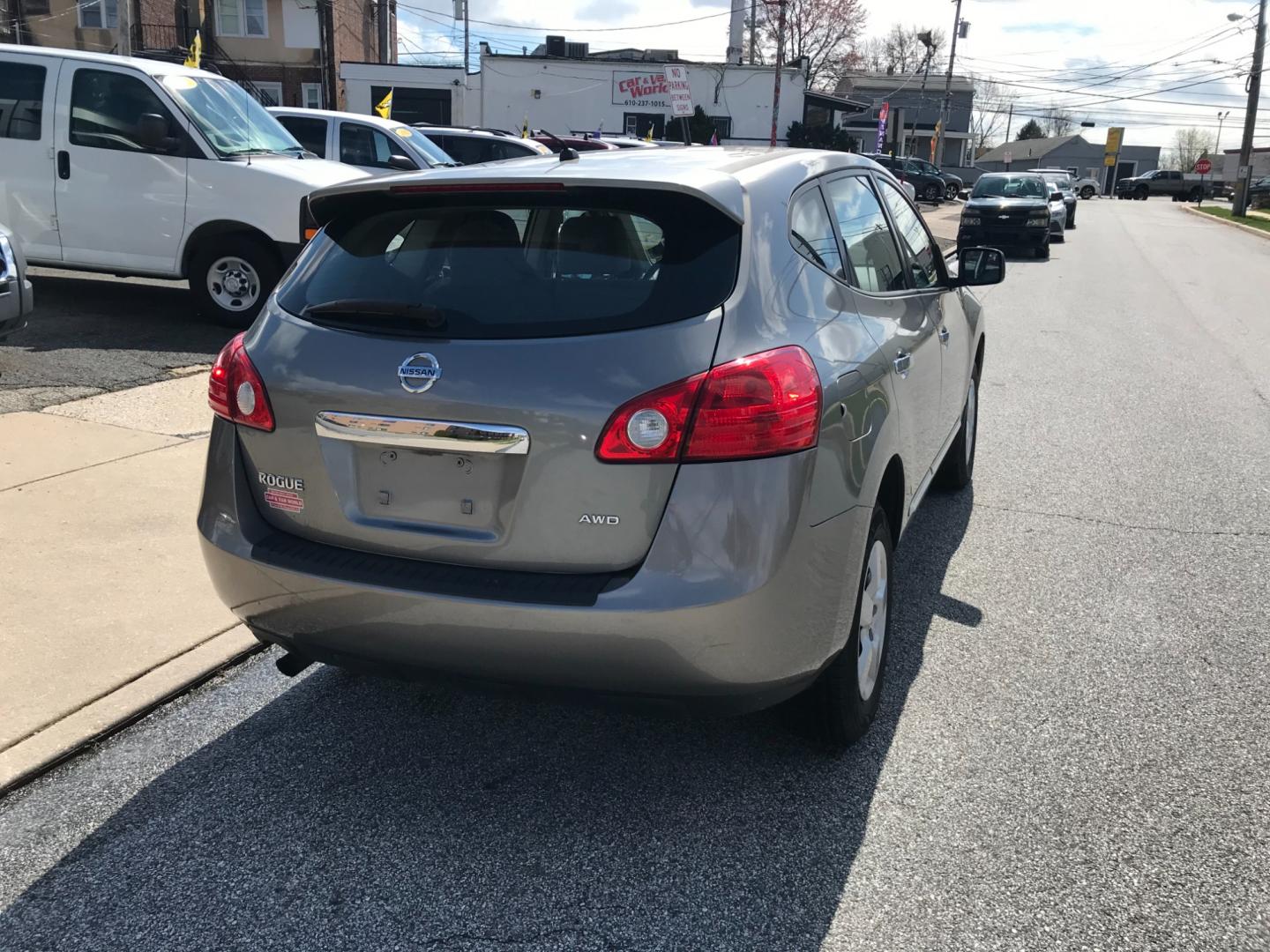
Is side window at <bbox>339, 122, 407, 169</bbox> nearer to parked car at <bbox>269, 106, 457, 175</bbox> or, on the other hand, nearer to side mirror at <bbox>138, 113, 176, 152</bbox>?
parked car at <bbox>269, 106, 457, 175</bbox>

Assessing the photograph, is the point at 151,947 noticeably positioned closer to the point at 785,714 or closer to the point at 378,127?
the point at 785,714

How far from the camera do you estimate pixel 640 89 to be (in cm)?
4434

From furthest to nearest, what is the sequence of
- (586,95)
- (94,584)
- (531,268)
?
(586,95)
(94,584)
(531,268)

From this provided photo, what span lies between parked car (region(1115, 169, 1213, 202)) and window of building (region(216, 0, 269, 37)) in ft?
186

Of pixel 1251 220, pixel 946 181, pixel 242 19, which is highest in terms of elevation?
pixel 242 19

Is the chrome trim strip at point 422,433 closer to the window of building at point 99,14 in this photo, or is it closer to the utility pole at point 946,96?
the window of building at point 99,14

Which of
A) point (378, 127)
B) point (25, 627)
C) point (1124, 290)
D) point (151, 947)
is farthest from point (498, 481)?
point (1124, 290)

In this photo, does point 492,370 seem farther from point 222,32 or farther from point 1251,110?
point 1251,110

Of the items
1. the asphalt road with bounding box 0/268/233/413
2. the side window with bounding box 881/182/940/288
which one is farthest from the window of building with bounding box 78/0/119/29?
the side window with bounding box 881/182/940/288

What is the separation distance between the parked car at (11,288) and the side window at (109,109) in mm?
2578

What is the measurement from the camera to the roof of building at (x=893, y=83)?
7731 centimetres

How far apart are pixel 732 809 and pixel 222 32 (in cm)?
4286

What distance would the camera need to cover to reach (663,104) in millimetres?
44438

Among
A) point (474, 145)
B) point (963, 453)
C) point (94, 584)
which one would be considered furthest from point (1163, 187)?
point (94, 584)
